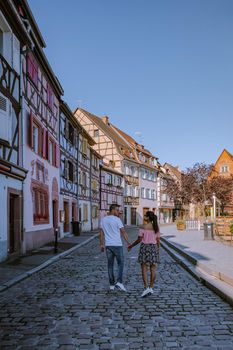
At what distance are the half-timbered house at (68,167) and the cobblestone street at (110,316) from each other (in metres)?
15.1

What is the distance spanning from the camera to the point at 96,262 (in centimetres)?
1324

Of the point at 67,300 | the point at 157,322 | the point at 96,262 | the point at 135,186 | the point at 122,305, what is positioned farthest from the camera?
the point at 135,186

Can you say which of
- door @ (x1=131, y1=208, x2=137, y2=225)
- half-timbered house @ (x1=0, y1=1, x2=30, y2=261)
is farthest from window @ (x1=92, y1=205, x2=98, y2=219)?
half-timbered house @ (x1=0, y1=1, x2=30, y2=261)

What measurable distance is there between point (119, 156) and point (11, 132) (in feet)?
120

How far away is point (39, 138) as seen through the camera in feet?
62.5

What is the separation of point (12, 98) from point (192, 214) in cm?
6516

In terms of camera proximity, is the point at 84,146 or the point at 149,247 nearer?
the point at 149,247

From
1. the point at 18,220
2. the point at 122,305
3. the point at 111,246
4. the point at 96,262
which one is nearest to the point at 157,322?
the point at 122,305

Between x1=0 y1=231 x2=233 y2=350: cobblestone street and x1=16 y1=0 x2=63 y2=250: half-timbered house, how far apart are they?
790cm

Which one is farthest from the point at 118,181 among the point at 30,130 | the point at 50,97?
the point at 30,130

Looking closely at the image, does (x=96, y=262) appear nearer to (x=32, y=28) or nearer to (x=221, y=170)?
(x=32, y=28)

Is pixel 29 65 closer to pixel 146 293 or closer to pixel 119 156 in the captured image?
pixel 146 293

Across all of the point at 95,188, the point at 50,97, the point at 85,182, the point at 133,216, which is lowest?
the point at 133,216

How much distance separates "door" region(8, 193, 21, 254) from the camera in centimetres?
1460
